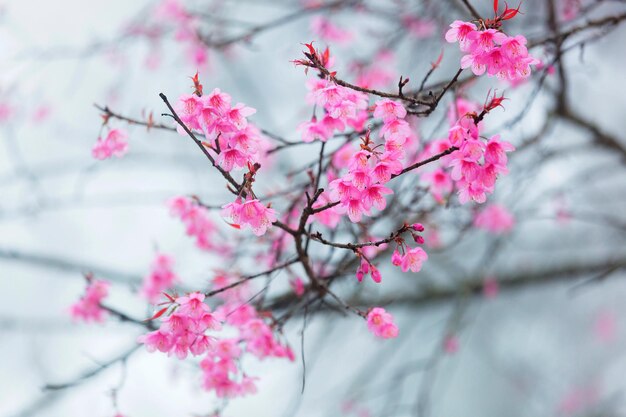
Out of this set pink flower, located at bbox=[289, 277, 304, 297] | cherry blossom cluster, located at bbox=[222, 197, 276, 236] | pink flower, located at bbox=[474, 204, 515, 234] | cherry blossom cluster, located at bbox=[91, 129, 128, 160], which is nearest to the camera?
cherry blossom cluster, located at bbox=[222, 197, 276, 236]

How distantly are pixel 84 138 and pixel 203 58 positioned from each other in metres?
3.16

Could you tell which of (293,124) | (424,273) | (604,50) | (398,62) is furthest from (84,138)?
(604,50)

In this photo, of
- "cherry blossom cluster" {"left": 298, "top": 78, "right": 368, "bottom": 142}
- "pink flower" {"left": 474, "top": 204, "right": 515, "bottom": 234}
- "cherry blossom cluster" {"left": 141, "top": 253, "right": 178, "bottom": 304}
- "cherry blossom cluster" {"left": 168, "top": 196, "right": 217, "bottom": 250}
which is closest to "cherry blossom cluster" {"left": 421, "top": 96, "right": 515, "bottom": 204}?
"cherry blossom cluster" {"left": 298, "top": 78, "right": 368, "bottom": 142}

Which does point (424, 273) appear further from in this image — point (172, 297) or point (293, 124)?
point (172, 297)

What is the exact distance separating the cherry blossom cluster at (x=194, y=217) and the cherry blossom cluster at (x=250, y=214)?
0.61 m

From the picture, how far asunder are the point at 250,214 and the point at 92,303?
1.02 m

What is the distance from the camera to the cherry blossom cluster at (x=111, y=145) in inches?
69.2

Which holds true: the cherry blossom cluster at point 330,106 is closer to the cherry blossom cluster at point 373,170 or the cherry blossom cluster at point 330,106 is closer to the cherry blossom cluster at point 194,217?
the cherry blossom cluster at point 373,170

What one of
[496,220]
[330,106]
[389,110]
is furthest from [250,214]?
[496,220]

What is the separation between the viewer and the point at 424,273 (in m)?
5.24

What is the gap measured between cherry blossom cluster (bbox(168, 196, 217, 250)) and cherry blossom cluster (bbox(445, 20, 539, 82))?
102 cm

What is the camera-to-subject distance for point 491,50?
139 cm

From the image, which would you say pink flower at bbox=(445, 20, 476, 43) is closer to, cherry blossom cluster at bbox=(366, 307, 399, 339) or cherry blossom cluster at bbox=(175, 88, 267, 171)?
cherry blossom cluster at bbox=(175, 88, 267, 171)

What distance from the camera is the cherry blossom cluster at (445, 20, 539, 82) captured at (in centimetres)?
137
